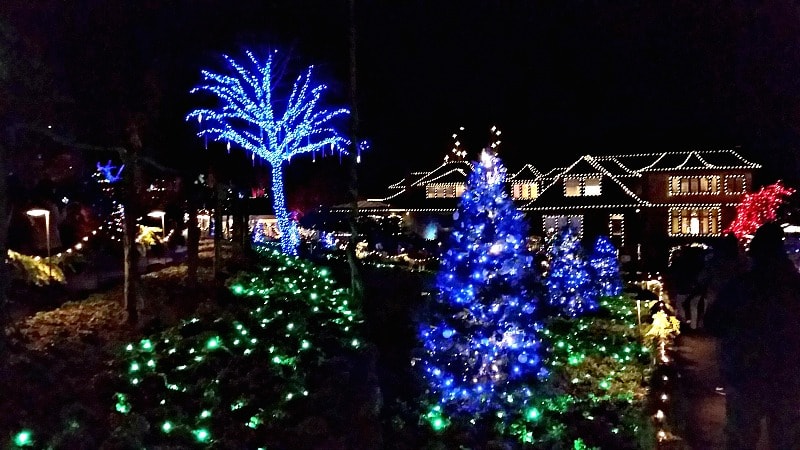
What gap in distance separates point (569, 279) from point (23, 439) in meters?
12.2

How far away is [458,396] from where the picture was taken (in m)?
7.70

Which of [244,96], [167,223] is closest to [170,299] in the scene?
[244,96]

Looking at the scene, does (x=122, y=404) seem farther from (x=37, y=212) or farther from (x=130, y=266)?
(x=37, y=212)

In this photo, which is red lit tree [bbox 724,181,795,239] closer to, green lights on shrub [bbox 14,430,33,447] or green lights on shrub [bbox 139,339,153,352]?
green lights on shrub [bbox 139,339,153,352]

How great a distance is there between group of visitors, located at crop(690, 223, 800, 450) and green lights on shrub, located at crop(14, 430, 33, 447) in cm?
499

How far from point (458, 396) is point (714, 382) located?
379cm

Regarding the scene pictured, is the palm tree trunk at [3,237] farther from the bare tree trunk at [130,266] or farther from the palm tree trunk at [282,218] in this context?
the palm tree trunk at [282,218]

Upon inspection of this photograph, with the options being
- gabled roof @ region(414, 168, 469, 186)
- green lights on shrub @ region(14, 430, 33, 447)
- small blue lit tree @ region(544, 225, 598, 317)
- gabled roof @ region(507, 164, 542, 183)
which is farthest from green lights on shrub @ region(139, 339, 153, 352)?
gabled roof @ region(507, 164, 542, 183)

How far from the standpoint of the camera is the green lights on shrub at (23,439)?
5.26 metres

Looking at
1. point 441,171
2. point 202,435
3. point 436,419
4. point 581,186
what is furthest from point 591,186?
point 202,435

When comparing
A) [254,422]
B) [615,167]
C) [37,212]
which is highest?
[615,167]

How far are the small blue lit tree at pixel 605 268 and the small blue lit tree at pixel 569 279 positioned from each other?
1.22m

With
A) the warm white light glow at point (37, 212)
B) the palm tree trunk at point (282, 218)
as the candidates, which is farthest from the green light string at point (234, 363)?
the palm tree trunk at point (282, 218)

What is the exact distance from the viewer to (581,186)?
159 feet
